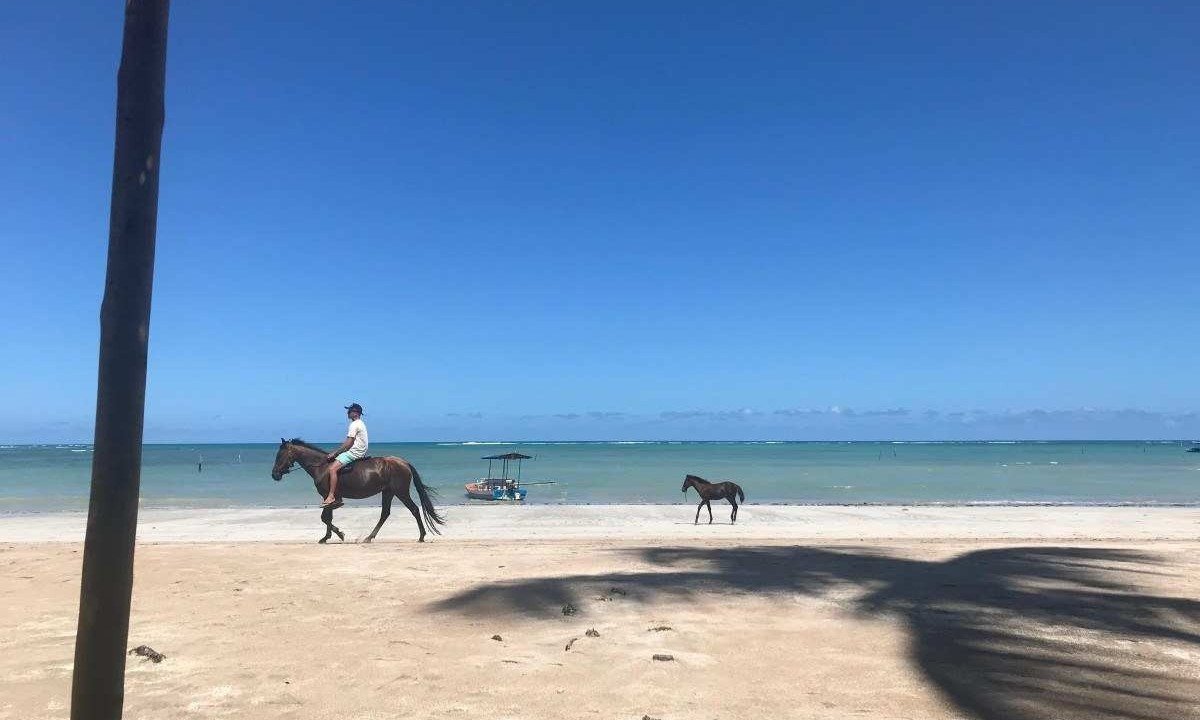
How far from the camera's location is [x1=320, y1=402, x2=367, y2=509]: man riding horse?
51.4 feet

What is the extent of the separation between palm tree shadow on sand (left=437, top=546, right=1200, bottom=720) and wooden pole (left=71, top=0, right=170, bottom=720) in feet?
17.9

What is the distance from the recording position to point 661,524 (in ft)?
80.5

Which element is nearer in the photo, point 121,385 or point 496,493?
point 121,385

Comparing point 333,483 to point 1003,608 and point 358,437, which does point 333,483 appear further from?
point 1003,608

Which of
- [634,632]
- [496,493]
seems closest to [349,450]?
[634,632]

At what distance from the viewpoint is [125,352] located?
324cm

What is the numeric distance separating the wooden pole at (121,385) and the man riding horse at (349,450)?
12638 millimetres

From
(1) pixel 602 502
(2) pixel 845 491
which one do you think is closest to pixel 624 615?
(1) pixel 602 502

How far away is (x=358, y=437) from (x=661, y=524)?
11972 millimetres

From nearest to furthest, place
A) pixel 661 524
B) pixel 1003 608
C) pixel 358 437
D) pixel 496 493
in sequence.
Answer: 1. pixel 1003 608
2. pixel 358 437
3. pixel 661 524
4. pixel 496 493

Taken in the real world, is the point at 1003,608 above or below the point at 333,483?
below

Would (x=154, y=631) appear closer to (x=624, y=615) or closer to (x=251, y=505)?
(x=624, y=615)

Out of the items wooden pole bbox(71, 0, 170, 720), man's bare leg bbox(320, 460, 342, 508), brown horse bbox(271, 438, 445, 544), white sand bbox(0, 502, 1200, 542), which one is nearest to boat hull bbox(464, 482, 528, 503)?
white sand bbox(0, 502, 1200, 542)

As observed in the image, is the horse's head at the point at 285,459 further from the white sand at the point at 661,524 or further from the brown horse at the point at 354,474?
the white sand at the point at 661,524
